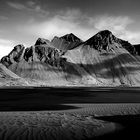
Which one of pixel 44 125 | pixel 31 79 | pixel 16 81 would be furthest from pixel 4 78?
pixel 44 125

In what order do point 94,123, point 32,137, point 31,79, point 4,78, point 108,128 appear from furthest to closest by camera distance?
point 31,79, point 4,78, point 94,123, point 108,128, point 32,137

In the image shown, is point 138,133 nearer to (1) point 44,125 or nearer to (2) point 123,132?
(2) point 123,132

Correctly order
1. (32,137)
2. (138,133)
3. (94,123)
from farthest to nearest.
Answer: (94,123)
(138,133)
(32,137)

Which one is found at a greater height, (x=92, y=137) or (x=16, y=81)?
(x=16, y=81)

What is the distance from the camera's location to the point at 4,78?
160625 mm

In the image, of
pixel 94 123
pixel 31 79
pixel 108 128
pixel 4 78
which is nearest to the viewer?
pixel 108 128

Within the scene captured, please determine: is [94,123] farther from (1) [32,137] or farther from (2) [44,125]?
(1) [32,137]

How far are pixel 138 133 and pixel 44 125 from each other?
736 cm

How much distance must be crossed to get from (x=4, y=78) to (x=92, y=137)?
157869 mm

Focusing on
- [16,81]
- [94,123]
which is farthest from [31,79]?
[94,123]

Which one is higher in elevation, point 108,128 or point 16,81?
point 16,81

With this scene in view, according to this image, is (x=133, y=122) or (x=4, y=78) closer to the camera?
(x=133, y=122)

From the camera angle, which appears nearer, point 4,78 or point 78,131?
point 78,131

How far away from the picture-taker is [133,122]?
1786 cm
